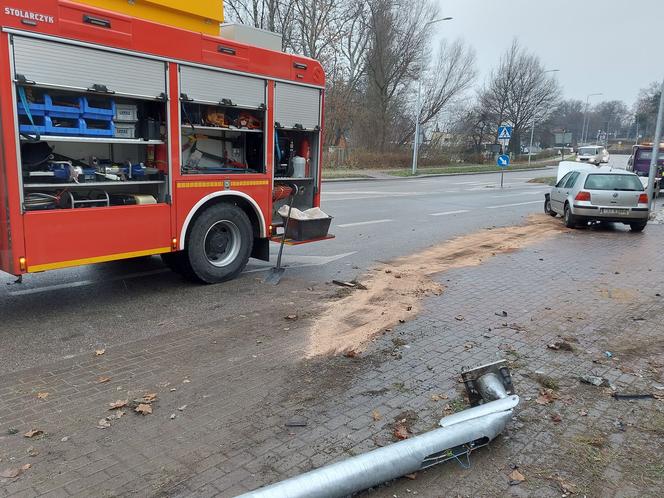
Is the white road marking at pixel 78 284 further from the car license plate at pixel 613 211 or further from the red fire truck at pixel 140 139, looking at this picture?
the car license plate at pixel 613 211

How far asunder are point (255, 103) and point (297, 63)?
42.3 inches

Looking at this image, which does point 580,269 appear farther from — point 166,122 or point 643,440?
point 166,122

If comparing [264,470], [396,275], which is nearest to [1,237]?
[264,470]

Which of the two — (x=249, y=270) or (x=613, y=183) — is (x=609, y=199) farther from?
(x=249, y=270)

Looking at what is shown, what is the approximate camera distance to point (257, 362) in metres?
4.85

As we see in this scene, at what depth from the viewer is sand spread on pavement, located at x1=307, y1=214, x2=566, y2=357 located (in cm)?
554

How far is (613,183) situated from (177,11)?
1142 cm

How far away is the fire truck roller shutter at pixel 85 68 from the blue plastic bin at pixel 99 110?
164 mm

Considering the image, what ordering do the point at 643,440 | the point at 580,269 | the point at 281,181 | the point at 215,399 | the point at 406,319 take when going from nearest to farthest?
1. the point at 643,440
2. the point at 215,399
3. the point at 406,319
4. the point at 281,181
5. the point at 580,269

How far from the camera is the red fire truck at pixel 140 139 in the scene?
16.9ft

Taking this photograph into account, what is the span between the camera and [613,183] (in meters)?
13.5

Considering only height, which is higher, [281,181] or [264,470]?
[281,181]

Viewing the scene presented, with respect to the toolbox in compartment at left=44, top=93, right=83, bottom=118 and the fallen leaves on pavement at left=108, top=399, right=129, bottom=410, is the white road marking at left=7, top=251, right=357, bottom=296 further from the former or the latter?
the fallen leaves on pavement at left=108, top=399, right=129, bottom=410

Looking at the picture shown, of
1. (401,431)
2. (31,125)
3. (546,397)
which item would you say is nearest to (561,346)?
(546,397)
